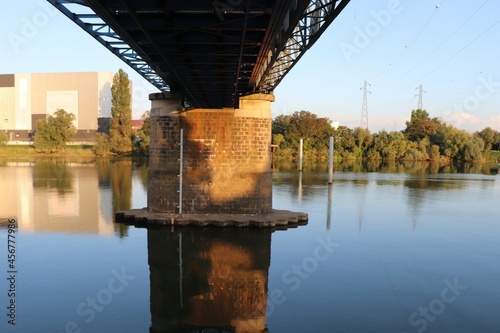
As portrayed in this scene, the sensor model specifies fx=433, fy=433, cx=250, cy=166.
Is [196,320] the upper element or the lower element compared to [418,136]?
lower

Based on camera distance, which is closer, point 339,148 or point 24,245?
point 24,245

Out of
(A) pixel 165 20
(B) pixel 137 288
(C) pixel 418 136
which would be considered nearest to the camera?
(A) pixel 165 20

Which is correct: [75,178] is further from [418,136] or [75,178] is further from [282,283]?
[418,136]

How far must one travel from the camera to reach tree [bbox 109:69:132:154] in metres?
68.9

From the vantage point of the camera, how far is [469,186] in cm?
Result: 3822

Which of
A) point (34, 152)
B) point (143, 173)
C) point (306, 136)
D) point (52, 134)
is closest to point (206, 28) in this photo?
point (143, 173)

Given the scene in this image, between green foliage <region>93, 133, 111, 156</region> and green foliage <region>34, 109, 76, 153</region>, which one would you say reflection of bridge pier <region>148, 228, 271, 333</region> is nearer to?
green foliage <region>93, 133, 111, 156</region>

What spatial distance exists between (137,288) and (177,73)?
19.8 ft

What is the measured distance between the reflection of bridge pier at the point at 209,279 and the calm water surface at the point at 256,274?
0.04 metres

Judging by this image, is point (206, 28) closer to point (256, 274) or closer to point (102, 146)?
point (256, 274)

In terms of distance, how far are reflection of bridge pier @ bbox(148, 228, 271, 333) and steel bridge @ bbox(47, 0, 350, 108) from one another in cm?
555

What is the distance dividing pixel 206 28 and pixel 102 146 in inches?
2579

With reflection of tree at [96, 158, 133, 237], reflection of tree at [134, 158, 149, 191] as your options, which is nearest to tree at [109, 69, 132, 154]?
reflection of tree at [134, 158, 149, 191]

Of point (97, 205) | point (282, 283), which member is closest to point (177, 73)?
point (282, 283)
